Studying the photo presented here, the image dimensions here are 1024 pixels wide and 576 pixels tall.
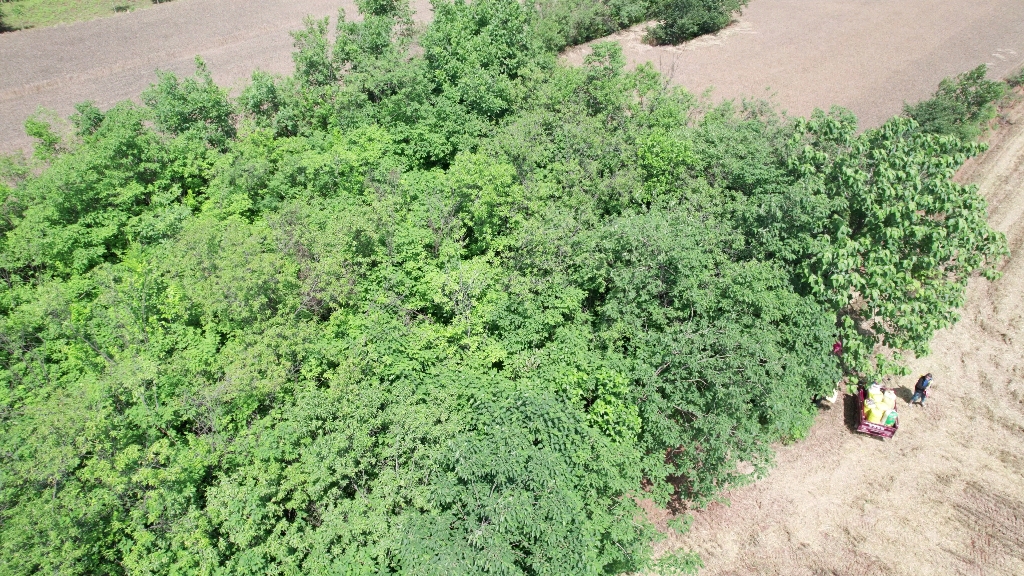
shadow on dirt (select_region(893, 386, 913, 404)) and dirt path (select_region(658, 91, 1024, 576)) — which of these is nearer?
dirt path (select_region(658, 91, 1024, 576))

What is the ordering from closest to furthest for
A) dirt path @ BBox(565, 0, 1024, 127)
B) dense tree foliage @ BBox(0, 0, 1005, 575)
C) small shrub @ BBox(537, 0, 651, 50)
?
dense tree foliage @ BBox(0, 0, 1005, 575) → dirt path @ BBox(565, 0, 1024, 127) → small shrub @ BBox(537, 0, 651, 50)

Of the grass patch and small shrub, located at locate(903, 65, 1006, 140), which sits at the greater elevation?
the grass patch

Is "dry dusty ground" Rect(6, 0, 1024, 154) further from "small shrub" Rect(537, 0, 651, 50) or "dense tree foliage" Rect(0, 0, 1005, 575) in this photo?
"dense tree foliage" Rect(0, 0, 1005, 575)

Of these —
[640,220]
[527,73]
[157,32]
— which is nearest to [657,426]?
[640,220]

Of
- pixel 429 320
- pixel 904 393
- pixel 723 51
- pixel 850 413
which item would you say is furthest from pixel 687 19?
pixel 429 320

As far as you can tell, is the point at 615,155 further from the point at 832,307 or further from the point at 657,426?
the point at 657,426

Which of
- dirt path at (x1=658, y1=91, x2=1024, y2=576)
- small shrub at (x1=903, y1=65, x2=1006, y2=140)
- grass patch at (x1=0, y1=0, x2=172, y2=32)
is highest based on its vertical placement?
grass patch at (x1=0, y1=0, x2=172, y2=32)

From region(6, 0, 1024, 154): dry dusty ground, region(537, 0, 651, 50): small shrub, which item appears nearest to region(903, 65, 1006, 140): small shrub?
region(6, 0, 1024, 154): dry dusty ground
